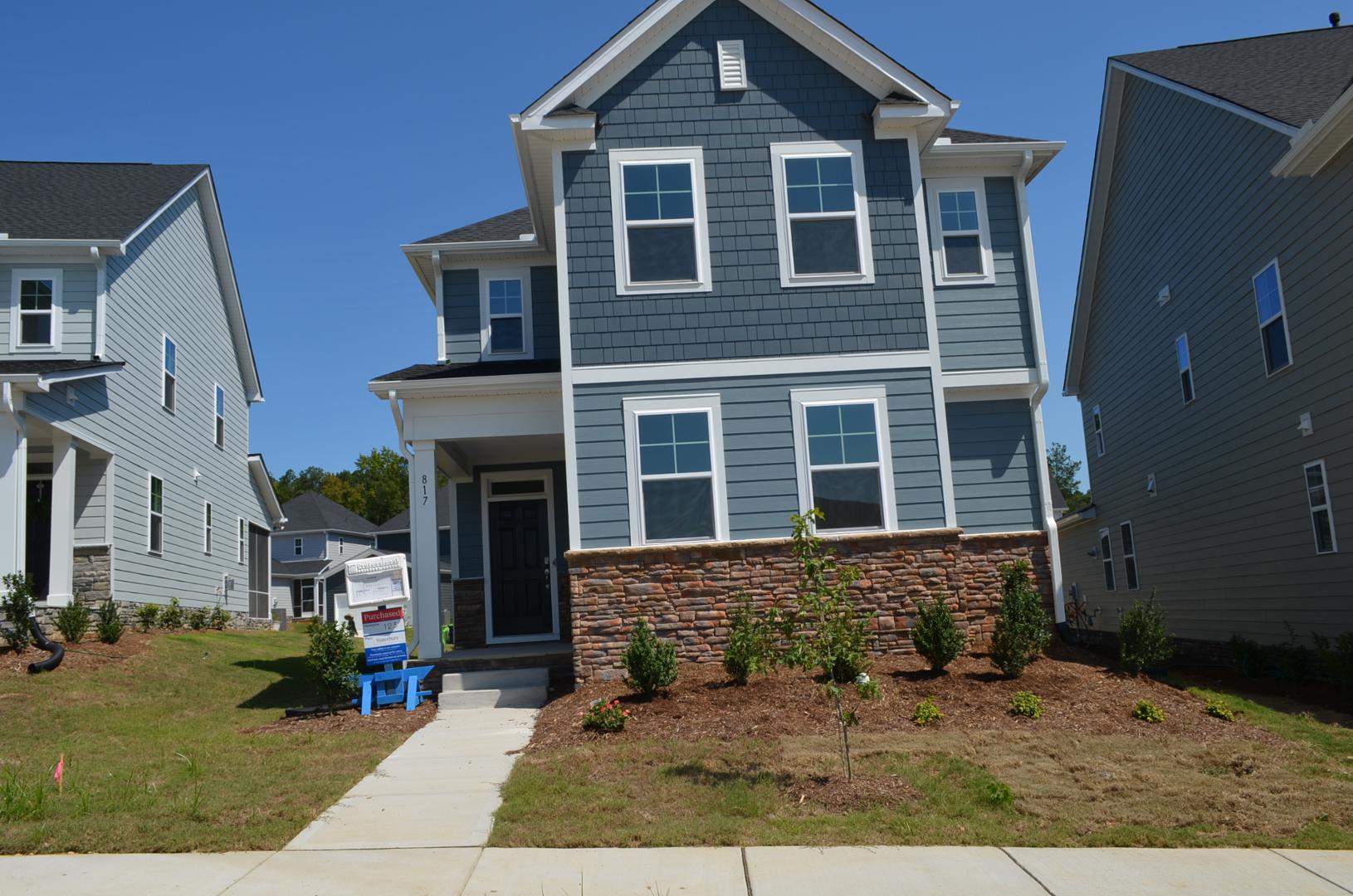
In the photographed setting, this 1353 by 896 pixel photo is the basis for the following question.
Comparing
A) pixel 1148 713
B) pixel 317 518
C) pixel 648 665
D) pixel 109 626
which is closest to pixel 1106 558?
pixel 1148 713

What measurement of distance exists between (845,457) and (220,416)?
16959 millimetres

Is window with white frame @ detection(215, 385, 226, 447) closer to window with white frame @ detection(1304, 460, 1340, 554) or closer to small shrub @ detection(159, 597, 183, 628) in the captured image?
small shrub @ detection(159, 597, 183, 628)

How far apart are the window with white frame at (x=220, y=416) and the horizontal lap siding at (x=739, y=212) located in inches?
570

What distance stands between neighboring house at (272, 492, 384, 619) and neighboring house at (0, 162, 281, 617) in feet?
64.9

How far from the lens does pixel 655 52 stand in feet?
43.6

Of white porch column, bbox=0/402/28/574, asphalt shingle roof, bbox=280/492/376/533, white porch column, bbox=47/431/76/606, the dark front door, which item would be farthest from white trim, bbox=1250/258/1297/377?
asphalt shingle roof, bbox=280/492/376/533

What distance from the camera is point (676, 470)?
12438 millimetres

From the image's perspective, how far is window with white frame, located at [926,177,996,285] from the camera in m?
14.7

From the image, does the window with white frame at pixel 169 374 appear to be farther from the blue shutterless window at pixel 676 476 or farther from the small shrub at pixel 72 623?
the blue shutterless window at pixel 676 476

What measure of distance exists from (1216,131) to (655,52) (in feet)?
26.7

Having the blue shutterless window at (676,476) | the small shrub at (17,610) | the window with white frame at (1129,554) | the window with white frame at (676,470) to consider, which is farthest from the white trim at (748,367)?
the window with white frame at (1129,554)

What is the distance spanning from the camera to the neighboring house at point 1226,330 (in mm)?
12758

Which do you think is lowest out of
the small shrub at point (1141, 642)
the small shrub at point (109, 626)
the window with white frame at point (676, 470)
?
the small shrub at point (1141, 642)

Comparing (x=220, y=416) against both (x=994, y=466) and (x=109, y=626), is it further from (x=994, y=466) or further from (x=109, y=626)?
(x=994, y=466)
